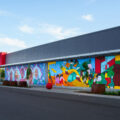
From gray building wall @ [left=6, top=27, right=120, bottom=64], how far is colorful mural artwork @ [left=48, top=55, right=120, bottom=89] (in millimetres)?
1270

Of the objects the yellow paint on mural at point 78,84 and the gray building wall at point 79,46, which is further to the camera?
the yellow paint on mural at point 78,84

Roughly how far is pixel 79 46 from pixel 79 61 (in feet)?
6.93

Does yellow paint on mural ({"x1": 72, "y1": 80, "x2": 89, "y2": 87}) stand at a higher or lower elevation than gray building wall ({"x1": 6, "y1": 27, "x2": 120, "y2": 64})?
lower

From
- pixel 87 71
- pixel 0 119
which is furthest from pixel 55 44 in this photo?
pixel 0 119

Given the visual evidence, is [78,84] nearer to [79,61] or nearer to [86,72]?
[86,72]

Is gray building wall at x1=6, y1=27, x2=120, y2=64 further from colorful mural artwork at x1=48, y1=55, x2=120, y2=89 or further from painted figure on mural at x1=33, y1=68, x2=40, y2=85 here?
painted figure on mural at x1=33, y1=68, x2=40, y2=85

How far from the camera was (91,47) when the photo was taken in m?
23.0

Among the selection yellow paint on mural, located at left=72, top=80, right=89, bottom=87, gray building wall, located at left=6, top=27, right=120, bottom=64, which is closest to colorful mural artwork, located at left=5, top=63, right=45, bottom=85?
gray building wall, located at left=6, top=27, right=120, bottom=64

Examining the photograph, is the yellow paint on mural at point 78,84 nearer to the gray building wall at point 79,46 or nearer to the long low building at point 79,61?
the long low building at point 79,61

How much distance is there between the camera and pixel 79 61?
2441 cm

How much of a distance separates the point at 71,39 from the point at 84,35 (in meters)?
2.48

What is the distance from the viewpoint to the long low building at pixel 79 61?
20.8 metres

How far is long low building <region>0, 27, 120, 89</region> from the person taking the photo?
20750 mm

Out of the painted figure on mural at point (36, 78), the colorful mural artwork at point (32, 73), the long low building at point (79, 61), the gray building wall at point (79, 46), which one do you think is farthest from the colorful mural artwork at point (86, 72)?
the painted figure on mural at point (36, 78)
